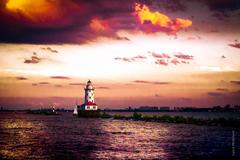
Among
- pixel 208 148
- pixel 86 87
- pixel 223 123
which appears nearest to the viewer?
Answer: pixel 208 148

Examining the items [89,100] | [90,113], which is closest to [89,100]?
[89,100]

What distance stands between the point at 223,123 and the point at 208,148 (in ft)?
154

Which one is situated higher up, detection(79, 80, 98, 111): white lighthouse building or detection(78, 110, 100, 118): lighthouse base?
detection(79, 80, 98, 111): white lighthouse building

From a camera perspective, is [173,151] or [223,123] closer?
[173,151]

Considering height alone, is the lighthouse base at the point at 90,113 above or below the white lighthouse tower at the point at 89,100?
below

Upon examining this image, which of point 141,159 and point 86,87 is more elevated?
point 86,87

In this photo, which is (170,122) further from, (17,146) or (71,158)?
(71,158)

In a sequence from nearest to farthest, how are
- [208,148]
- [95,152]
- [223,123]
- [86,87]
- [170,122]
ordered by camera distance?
1. [95,152]
2. [208,148]
3. [223,123]
4. [170,122]
5. [86,87]

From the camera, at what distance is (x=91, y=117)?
140000 millimetres

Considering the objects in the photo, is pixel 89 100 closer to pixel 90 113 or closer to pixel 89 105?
pixel 89 105

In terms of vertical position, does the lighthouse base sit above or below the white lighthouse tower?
below

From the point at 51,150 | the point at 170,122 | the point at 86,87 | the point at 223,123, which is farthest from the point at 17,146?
the point at 86,87

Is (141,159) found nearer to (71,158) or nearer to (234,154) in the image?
(71,158)

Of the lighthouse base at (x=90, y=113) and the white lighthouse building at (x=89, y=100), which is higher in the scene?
the white lighthouse building at (x=89, y=100)
